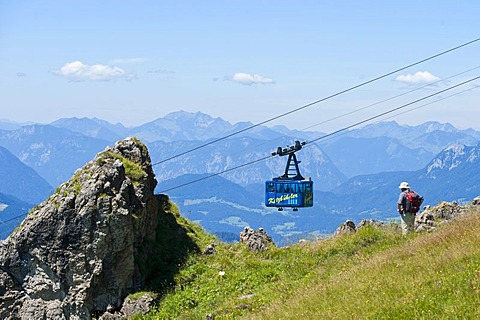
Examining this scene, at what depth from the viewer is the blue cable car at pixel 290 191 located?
30.3m

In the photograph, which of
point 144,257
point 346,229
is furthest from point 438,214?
point 144,257

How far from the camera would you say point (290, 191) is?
30.7 metres

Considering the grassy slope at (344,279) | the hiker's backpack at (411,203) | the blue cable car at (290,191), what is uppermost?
the blue cable car at (290,191)

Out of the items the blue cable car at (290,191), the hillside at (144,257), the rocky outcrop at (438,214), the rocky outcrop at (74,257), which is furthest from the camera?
the blue cable car at (290,191)

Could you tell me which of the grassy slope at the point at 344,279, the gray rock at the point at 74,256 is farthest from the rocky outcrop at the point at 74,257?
the grassy slope at the point at 344,279

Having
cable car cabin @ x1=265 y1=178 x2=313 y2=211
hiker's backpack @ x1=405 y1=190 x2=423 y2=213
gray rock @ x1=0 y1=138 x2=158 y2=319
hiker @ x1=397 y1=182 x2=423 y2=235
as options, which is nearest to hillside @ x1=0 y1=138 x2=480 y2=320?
gray rock @ x1=0 y1=138 x2=158 y2=319

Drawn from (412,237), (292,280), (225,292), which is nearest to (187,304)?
(225,292)

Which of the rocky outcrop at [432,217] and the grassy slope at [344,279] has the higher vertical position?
the rocky outcrop at [432,217]

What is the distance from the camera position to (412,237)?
21078 millimetres

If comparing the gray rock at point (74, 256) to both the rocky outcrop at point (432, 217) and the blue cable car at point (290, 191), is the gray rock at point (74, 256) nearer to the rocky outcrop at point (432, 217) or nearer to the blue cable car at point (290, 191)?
the rocky outcrop at point (432, 217)

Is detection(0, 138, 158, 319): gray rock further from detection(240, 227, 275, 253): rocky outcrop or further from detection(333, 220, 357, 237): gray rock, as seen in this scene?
detection(333, 220, 357, 237): gray rock

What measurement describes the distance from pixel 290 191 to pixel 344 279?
1408 cm

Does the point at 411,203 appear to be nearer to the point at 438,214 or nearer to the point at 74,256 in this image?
the point at 438,214

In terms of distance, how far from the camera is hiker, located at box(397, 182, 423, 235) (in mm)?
21391
